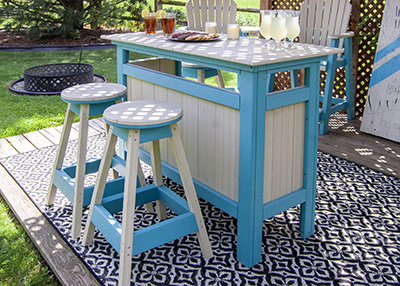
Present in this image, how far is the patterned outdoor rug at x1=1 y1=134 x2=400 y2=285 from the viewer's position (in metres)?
1.89

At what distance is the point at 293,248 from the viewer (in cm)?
211

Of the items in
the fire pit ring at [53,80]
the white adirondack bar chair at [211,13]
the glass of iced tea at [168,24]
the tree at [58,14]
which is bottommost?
the fire pit ring at [53,80]

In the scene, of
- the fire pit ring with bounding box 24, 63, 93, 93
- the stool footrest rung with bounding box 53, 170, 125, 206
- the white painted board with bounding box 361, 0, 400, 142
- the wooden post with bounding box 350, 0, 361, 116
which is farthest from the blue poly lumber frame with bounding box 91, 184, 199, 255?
the fire pit ring with bounding box 24, 63, 93, 93

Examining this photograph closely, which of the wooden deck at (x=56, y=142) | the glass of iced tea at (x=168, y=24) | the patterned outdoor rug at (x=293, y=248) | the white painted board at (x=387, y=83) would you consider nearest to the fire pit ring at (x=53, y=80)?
the wooden deck at (x=56, y=142)

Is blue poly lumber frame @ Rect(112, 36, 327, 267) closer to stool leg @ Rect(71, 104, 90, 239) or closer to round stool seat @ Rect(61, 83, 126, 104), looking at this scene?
round stool seat @ Rect(61, 83, 126, 104)

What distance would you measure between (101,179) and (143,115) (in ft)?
1.37

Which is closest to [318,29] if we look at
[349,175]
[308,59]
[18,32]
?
[349,175]

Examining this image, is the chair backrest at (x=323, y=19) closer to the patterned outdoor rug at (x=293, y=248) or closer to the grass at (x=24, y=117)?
the patterned outdoor rug at (x=293, y=248)

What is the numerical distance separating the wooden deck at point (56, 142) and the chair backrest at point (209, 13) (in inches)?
54.4

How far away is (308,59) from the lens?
194cm

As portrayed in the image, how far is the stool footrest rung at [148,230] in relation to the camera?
72.0 inches

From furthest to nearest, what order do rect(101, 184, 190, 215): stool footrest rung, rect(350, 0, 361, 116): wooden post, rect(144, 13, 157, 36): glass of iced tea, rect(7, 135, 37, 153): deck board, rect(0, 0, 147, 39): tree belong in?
rect(0, 0, 147, 39): tree → rect(350, 0, 361, 116): wooden post → rect(7, 135, 37, 153): deck board → rect(144, 13, 157, 36): glass of iced tea → rect(101, 184, 190, 215): stool footrest rung

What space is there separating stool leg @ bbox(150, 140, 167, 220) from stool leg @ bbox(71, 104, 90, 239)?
0.37 meters

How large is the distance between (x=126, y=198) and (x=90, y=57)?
5.62 m
